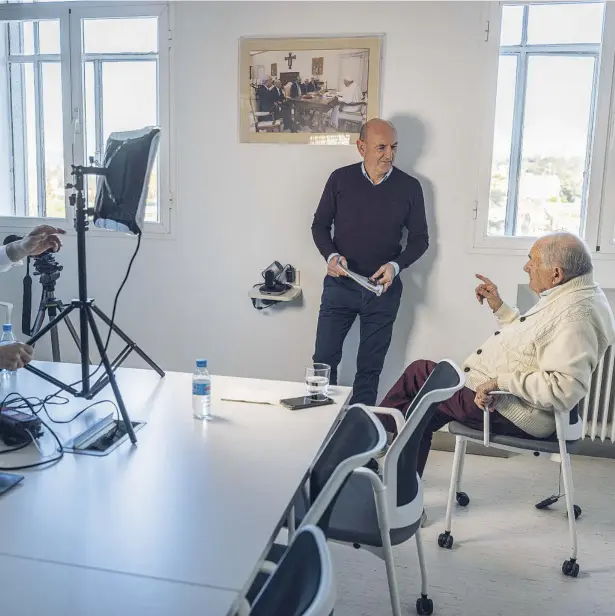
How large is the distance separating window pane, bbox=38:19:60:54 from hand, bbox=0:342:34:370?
2.91 metres

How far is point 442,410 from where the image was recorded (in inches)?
111

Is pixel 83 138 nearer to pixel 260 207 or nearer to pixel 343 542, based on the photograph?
pixel 260 207

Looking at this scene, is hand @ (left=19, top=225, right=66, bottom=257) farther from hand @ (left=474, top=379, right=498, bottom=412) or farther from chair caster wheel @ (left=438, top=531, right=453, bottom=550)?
chair caster wheel @ (left=438, top=531, right=453, bottom=550)

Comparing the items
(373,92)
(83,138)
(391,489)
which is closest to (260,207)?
(373,92)

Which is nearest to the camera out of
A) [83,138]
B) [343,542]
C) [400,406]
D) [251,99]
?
[343,542]

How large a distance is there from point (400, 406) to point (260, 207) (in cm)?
150

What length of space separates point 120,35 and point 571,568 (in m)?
3.62

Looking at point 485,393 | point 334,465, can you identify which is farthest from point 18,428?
point 485,393

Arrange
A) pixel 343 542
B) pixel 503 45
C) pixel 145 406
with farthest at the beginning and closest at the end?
pixel 503 45, pixel 145 406, pixel 343 542

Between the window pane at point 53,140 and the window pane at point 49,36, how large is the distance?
9 centimetres

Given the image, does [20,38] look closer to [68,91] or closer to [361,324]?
[68,91]

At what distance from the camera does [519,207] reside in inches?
144

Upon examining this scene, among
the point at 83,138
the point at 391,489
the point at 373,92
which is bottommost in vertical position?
the point at 391,489

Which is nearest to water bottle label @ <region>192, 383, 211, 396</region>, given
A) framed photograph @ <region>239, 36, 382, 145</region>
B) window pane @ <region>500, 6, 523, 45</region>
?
framed photograph @ <region>239, 36, 382, 145</region>
